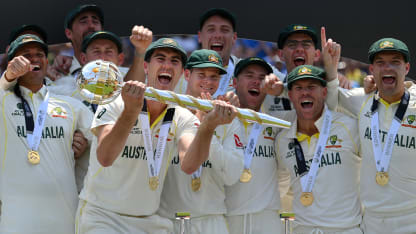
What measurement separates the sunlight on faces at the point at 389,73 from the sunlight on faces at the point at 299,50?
78cm

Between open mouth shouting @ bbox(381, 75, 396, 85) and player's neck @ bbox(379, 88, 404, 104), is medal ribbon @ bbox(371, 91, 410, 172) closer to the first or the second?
player's neck @ bbox(379, 88, 404, 104)

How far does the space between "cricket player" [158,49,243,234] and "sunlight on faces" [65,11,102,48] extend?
5.39ft

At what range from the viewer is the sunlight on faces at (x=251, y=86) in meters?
5.88

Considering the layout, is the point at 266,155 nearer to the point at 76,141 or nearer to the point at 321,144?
the point at 321,144

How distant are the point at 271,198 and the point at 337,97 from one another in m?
1.09

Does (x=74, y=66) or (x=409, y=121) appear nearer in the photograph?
(x=409, y=121)

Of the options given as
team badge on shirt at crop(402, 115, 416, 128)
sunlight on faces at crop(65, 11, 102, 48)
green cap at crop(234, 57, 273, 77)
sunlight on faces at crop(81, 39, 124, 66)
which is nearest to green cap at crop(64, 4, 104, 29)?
sunlight on faces at crop(65, 11, 102, 48)

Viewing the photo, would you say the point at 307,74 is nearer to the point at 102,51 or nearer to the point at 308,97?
the point at 308,97

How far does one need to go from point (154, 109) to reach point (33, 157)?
1.09 metres

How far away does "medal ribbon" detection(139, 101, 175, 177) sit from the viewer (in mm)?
4699

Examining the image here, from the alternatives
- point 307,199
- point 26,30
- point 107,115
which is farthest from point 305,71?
point 26,30

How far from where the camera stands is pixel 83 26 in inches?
259

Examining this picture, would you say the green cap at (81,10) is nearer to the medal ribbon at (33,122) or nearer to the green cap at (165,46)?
the medal ribbon at (33,122)

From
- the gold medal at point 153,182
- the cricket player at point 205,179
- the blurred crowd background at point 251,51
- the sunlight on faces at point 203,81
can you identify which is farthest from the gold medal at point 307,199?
the blurred crowd background at point 251,51
